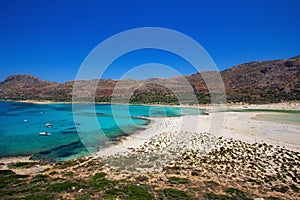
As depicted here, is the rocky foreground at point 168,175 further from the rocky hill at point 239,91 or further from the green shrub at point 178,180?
the rocky hill at point 239,91

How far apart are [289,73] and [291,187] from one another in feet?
446

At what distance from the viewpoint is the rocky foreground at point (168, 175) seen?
1388cm

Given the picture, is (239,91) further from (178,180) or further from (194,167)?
(178,180)

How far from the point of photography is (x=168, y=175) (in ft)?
56.1

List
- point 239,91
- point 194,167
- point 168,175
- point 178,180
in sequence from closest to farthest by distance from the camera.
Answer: point 178,180
point 168,175
point 194,167
point 239,91

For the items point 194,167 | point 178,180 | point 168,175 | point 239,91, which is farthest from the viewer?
point 239,91

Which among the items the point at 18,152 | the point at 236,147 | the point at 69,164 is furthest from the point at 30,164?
the point at 236,147

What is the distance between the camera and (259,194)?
45.3 feet

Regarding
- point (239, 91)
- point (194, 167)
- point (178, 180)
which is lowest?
point (178, 180)

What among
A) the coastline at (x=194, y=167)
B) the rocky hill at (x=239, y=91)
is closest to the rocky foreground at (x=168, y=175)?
the coastline at (x=194, y=167)

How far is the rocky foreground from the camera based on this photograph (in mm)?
13875

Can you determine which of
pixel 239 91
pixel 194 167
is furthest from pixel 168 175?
pixel 239 91

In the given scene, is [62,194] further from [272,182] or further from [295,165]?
[295,165]

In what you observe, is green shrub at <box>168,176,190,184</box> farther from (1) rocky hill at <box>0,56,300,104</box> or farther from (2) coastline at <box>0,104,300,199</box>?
(1) rocky hill at <box>0,56,300,104</box>
